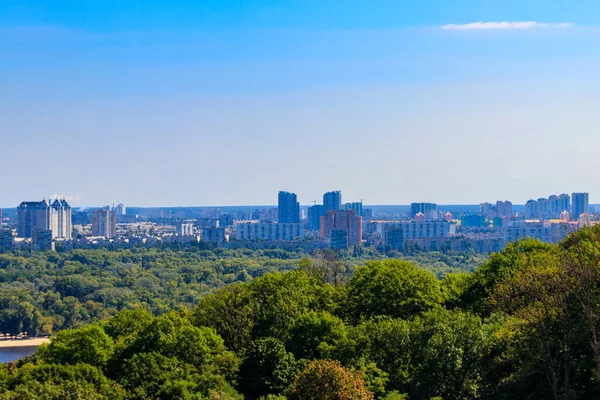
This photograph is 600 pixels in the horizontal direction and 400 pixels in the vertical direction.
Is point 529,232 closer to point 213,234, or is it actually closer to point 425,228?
point 425,228

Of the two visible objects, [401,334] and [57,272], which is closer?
[401,334]

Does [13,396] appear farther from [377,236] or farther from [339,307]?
[377,236]

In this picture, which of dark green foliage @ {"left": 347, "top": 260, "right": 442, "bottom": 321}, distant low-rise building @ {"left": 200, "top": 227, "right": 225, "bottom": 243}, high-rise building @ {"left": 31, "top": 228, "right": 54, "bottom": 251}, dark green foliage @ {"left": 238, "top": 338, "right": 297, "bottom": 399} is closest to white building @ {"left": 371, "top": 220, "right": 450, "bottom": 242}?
distant low-rise building @ {"left": 200, "top": 227, "right": 225, "bottom": 243}

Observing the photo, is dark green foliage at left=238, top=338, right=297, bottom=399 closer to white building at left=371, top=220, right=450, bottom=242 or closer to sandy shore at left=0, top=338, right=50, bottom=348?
sandy shore at left=0, top=338, right=50, bottom=348

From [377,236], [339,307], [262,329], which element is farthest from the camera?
[377,236]

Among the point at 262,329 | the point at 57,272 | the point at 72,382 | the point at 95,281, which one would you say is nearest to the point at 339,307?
the point at 262,329

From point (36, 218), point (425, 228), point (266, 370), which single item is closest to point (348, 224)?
point (425, 228)

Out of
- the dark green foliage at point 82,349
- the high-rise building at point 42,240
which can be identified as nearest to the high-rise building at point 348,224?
the high-rise building at point 42,240

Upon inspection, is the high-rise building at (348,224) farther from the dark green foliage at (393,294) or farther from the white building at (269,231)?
the dark green foliage at (393,294)
